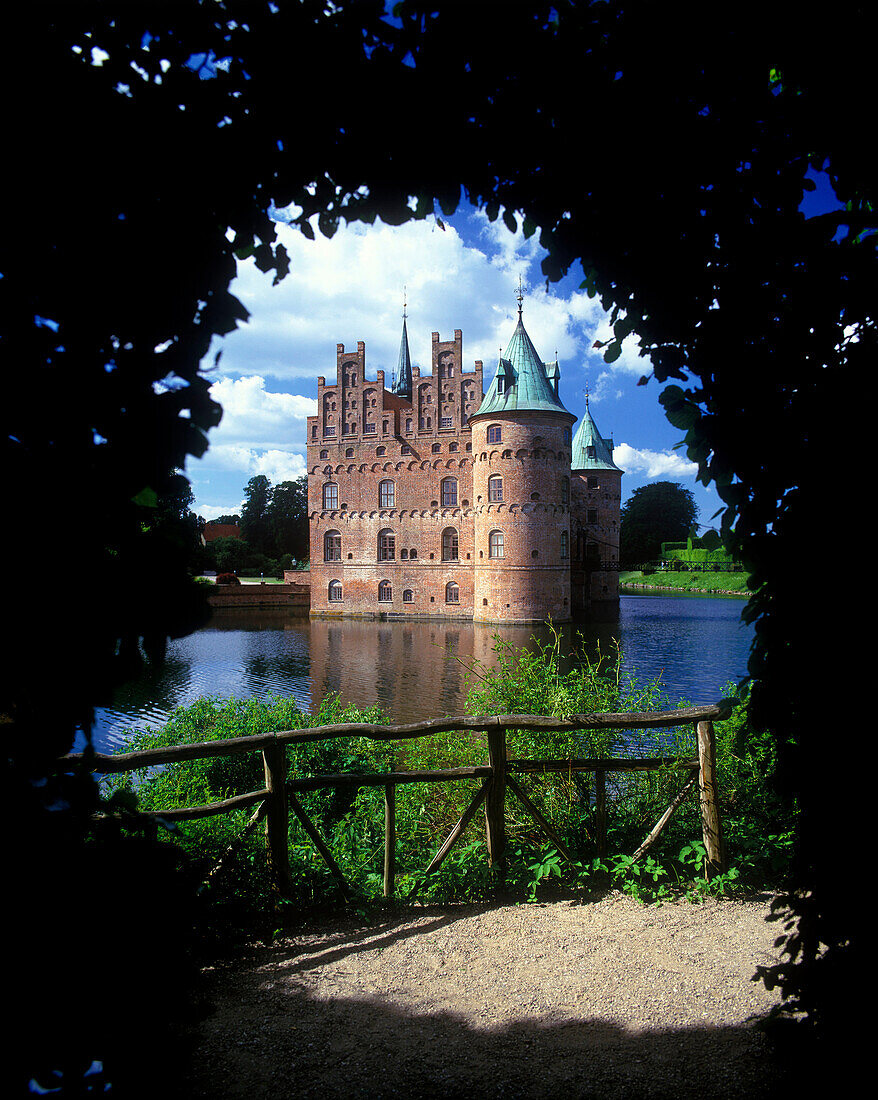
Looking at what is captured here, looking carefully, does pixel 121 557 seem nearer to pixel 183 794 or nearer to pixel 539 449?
pixel 183 794

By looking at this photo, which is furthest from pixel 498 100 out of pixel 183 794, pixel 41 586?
pixel 183 794

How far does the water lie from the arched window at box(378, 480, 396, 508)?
6547 mm

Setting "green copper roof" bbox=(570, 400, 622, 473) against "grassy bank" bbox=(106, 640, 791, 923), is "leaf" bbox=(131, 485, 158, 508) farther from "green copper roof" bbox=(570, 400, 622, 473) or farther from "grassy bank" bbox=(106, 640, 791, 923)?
"green copper roof" bbox=(570, 400, 622, 473)

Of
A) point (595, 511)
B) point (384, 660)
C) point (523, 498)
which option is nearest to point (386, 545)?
point (523, 498)

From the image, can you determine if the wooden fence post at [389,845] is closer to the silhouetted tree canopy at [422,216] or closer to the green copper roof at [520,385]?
the silhouetted tree canopy at [422,216]

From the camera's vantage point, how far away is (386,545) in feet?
113

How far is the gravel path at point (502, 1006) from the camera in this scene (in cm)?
252

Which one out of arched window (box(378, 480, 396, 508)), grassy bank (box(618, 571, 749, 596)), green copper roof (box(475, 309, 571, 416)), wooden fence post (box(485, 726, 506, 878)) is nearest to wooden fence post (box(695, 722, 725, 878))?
wooden fence post (box(485, 726, 506, 878))

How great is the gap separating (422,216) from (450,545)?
30914 mm

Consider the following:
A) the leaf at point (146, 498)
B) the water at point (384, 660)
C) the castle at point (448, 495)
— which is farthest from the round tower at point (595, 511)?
the leaf at point (146, 498)

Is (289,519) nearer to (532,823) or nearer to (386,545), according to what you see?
(386,545)

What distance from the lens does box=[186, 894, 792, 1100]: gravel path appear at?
8.27 feet

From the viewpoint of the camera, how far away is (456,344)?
106 ft

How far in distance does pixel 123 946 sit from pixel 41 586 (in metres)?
0.80
